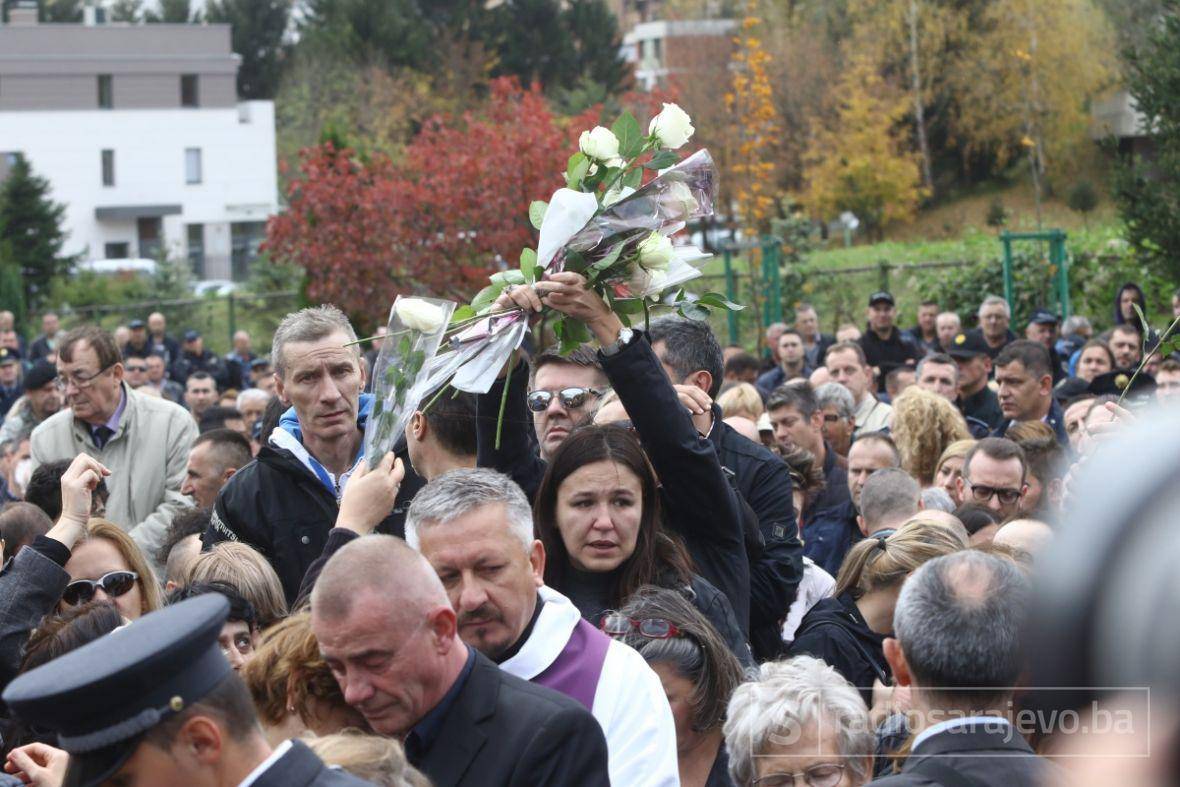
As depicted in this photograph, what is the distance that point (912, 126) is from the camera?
47500 mm

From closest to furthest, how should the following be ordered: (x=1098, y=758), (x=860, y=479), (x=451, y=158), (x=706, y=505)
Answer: (x=1098, y=758)
(x=706, y=505)
(x=860, y=479)
(x=451, y=158)

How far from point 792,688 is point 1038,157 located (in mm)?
41051

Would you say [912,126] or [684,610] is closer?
[684,610]

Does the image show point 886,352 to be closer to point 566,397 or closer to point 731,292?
point 731,292

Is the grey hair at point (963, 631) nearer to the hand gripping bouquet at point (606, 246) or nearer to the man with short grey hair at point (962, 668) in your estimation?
the man with short grey hair at point (962, 668)

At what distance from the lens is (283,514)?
16.9 feet

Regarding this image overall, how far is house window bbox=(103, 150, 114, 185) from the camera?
207 feet

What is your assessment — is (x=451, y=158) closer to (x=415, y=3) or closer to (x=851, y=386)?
(x=851, y=386)

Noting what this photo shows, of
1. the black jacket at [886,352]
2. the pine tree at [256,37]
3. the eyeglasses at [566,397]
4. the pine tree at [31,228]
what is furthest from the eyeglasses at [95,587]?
the pine tree at [256,37]

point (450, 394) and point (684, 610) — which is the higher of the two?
point (450, 394)

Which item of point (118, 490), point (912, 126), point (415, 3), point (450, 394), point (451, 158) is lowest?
point (118, 490)

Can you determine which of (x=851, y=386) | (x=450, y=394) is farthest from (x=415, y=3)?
(x=450, y=394)

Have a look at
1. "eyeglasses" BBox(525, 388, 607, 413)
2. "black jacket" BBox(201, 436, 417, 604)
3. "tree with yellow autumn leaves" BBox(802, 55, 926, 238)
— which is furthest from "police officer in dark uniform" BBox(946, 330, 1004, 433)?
"tree with yellow autumn leaves" BBox(802, 55, 926, 238)

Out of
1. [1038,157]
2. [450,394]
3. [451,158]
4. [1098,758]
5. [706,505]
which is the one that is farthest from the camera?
[1038,157]
